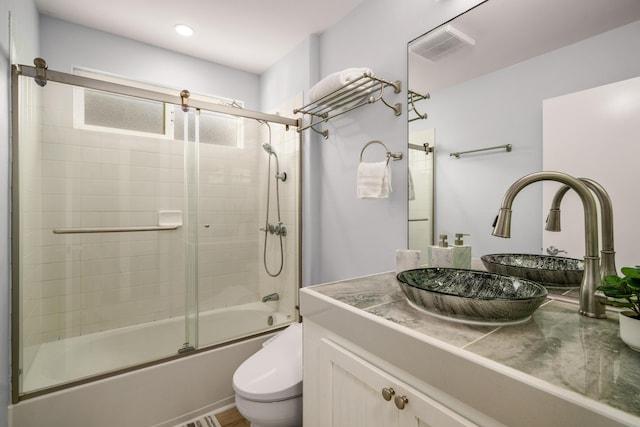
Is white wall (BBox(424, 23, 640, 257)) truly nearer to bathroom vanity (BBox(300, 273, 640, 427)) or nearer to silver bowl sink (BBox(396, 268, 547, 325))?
silver bowl sink (BBox(396, 268, 547, 325))

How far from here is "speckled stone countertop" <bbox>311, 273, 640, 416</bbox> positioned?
0.49 m

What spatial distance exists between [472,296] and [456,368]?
1.19 ft

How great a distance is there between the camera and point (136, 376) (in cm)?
160

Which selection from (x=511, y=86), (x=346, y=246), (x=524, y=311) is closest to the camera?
(x=524, y=311)

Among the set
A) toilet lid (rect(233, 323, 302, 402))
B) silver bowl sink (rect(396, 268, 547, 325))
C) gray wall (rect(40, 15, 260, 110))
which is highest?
gray wall (rect(40, 15, 260, 110))

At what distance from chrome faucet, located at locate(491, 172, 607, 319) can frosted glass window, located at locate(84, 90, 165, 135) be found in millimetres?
1962

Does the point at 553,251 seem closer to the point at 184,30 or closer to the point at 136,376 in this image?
the point at 136,376

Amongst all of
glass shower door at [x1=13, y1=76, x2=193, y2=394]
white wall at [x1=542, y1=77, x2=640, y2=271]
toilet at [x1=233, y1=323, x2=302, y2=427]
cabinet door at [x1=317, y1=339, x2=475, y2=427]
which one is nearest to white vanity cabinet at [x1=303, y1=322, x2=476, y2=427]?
cabinet door at [x1=317, y1=339, x2=475, y2=427]

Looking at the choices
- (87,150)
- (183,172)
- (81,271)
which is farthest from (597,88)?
(81,271)

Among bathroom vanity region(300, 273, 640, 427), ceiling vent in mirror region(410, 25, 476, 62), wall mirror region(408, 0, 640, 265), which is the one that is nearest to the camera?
bathroom vanity region(300, 273, 640, 427)

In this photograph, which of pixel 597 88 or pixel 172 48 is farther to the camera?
pixel 172 48

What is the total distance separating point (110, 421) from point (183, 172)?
144 centimetres

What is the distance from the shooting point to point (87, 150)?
5.93ft

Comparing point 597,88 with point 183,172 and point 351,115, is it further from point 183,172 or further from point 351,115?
point 183,172
